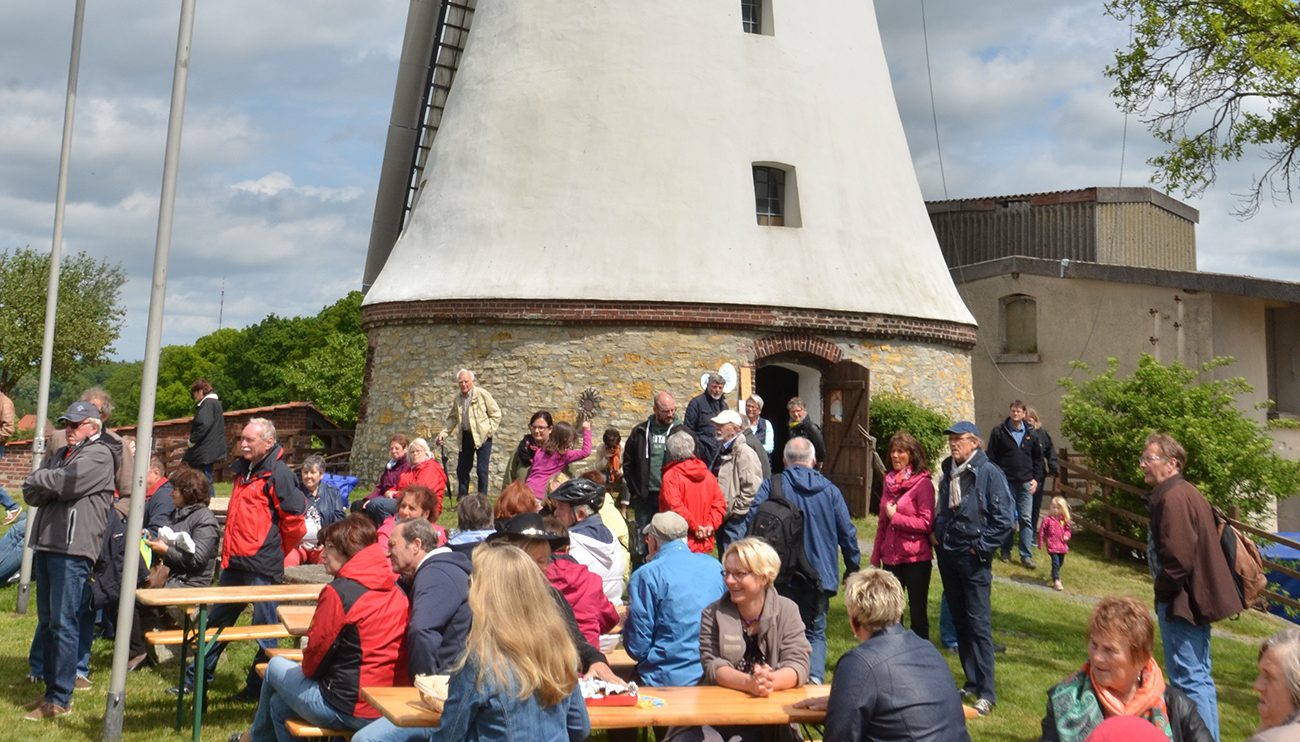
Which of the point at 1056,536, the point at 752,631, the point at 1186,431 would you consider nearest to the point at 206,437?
the point at 752,631

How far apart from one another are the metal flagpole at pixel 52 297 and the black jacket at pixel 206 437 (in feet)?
7.18

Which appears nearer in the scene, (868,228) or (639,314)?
(639,314)

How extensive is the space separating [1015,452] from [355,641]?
9448 mm

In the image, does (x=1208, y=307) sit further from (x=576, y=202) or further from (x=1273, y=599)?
(x=576, y=202)

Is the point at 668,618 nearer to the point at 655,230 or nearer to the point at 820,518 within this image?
the point at 820,518

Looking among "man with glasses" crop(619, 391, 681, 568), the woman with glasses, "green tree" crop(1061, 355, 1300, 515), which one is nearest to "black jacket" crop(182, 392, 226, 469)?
"man with glasses" crop(619, 391, 681, 568)

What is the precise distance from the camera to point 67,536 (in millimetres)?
6410

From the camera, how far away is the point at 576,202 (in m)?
15.8

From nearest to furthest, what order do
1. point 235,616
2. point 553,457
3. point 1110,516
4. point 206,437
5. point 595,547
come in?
point 595,547
point 235,616
point 553,457
point 206,437
point 1110,516

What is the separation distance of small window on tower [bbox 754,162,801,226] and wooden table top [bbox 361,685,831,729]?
12.3 meters

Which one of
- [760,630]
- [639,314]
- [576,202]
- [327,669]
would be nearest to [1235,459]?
[639,314]

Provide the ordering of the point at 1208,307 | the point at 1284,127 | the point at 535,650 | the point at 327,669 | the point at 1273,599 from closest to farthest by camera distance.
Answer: the point at 535,650, the point at 327,669, the point at 1284,127, the point at 1273,599, the point at 1208,307

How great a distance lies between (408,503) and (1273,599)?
36.1 feet

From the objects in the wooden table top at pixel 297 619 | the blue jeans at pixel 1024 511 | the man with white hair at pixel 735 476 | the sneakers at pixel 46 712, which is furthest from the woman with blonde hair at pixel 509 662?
the blue jeans at pixel 1024 511
